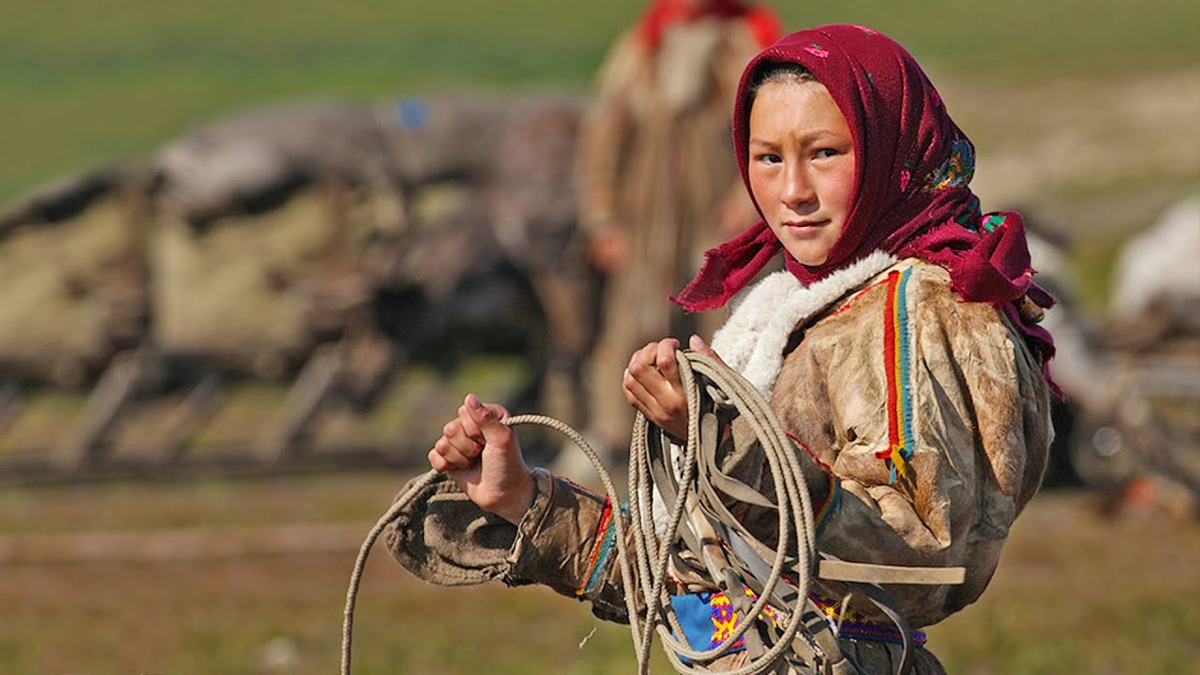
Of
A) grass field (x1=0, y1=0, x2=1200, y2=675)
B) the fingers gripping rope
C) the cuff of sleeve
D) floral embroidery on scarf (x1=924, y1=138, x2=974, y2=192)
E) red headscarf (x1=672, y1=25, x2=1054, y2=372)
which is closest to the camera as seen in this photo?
the fingers gripping rope

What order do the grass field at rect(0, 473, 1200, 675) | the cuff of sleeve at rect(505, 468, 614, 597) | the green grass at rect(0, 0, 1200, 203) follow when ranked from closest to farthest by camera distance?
the cuff of sleeve at rect(505, 468, 614, 597), the grass field at rect(0, 473, 1200, 675), the green grass at rect(0, 0, 1200, 203)

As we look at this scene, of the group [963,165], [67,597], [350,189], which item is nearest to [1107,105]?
[350,189]

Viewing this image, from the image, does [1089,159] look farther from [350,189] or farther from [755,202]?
[755,202]

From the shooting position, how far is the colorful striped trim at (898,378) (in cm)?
277

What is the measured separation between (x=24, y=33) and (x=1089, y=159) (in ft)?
71.4

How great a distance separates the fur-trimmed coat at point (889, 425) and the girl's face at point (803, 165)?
7 centimetres

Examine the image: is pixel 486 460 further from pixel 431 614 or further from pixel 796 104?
pixel 431 614

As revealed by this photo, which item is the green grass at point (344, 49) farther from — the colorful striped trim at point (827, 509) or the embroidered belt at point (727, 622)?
the colorful striped trim at point (827, 509)

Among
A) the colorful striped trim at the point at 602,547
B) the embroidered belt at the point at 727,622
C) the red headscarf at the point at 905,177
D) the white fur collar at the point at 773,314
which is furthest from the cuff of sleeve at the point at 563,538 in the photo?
the red headscarf at the point at 905,177

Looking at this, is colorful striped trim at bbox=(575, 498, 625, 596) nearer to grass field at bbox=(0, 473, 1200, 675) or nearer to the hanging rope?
the hanging rope

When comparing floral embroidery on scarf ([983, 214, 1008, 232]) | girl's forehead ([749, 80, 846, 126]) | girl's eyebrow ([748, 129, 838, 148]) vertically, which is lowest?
floral embroidery on scarf ([983, 214, 1008, 232])

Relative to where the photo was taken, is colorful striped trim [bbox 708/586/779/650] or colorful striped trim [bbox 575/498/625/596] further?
colorful striped trim [bbox 575/498/625/596]

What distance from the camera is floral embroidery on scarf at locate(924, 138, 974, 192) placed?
3.02m

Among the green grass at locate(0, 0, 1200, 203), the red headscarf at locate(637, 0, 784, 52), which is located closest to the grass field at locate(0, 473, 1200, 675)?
the red headscarf at locate(637, 0, 784, 52)
